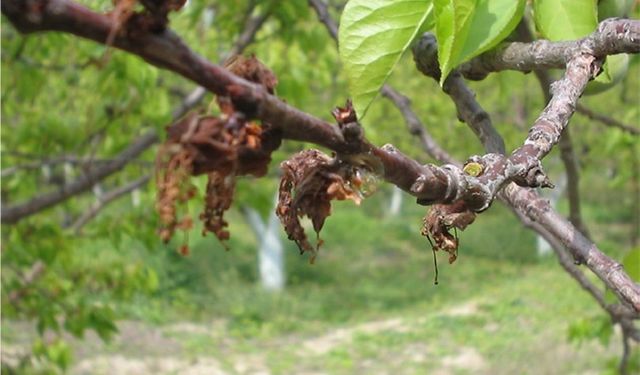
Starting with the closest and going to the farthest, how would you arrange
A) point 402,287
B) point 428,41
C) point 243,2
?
point 428,41 → point 243,2 → point 402,287

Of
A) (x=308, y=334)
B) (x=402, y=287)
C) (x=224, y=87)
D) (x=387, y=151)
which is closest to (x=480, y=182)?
(x=387, y=151)

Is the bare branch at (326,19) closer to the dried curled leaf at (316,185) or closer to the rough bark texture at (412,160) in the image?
the rough bark texture at (412,160)

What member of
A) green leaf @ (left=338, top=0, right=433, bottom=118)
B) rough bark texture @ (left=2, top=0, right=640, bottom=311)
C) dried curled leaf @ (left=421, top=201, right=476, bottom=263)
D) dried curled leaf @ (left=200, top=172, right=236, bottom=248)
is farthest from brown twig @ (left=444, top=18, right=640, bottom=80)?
dried curled leaf @ (left=200, top=172, right=236, bottom=248)

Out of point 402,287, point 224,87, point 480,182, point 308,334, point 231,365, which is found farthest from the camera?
point 402,287

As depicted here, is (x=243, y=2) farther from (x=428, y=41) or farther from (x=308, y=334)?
(x=308, y=334)

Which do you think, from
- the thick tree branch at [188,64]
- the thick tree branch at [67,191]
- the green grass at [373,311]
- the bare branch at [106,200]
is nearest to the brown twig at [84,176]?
the thick tree branch at [67,191]
